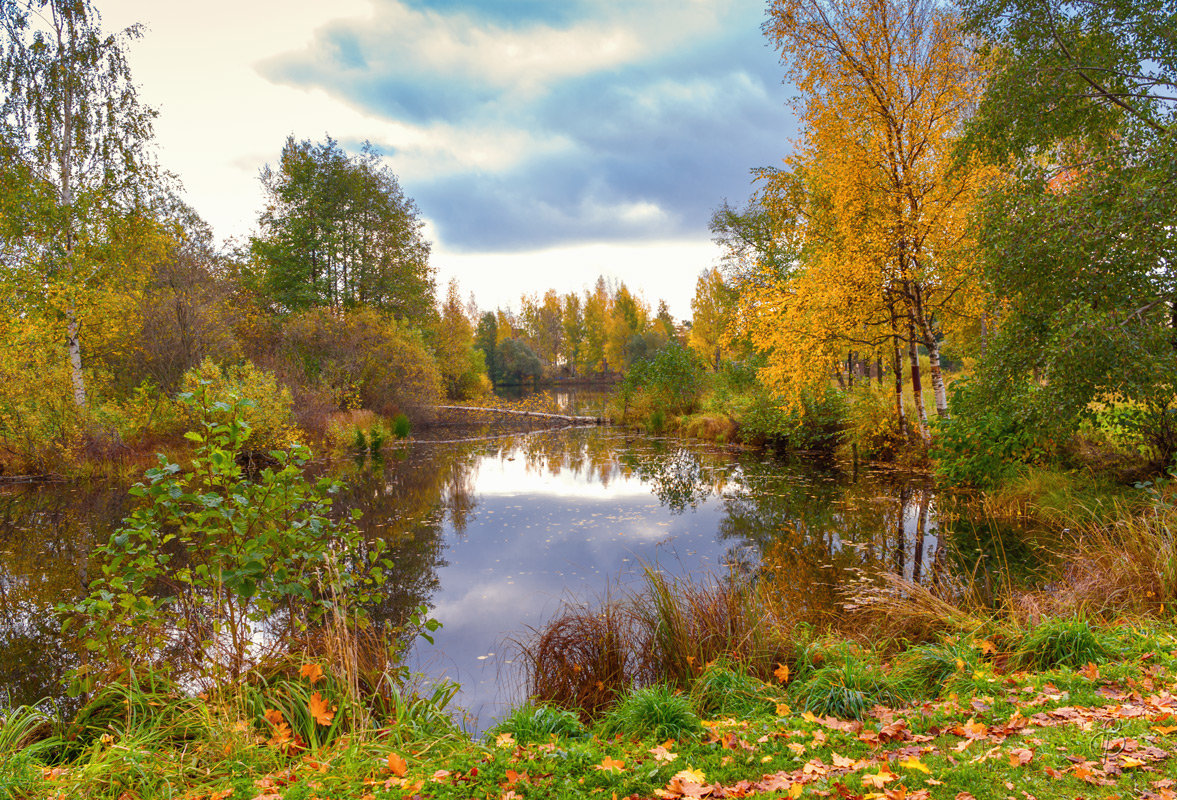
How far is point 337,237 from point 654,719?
91.2ft

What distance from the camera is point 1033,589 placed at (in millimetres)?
6184

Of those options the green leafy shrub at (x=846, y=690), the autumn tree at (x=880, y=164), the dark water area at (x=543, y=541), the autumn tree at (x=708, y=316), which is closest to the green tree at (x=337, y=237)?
the dark water area at (x=543, y=541)

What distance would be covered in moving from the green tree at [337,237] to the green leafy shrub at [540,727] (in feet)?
85.2

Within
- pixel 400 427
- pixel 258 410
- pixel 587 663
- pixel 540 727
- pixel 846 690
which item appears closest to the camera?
pixel 540 727

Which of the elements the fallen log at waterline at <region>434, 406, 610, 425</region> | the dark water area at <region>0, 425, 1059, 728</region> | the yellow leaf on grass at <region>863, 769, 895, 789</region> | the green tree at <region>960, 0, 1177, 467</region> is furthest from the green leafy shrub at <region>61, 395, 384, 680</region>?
the fallen log at waterline at <region>434, 406, 610, 425</region>

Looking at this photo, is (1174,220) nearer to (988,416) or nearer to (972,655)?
(988,416)

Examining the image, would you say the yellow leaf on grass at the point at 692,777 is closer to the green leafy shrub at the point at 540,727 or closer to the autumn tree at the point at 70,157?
the green leafy shrub at the point at 540,727

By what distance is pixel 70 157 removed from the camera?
15.1 meters

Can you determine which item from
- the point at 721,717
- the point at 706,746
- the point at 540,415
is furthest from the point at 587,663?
the point at 540,415

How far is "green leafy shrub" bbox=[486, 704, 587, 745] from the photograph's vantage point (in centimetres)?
368

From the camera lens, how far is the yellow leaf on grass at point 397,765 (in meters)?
3.05

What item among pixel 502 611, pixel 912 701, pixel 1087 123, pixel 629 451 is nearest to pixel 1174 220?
pixel 1087 123

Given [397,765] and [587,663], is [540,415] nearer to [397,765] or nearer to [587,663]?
[587,663]

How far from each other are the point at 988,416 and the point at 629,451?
33.4 ft
